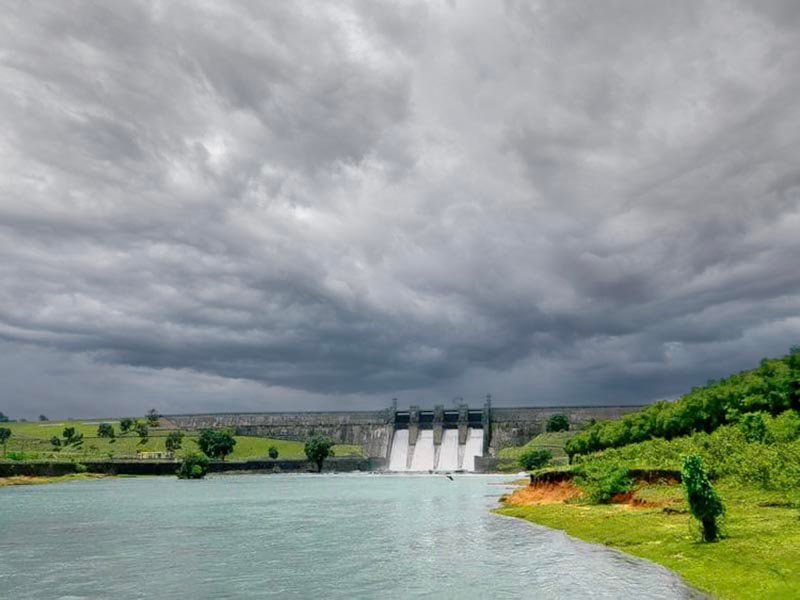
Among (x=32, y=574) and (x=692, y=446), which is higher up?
(x=692, y=446)

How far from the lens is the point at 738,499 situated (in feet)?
159

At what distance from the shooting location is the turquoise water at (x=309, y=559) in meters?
31.6

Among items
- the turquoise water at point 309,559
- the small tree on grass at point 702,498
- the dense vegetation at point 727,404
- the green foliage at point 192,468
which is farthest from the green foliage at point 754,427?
the green foliage at point 192,468

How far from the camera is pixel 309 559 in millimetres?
42469

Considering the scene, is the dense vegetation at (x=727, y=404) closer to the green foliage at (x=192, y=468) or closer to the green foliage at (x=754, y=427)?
the green foliage at (x=754, y=427)

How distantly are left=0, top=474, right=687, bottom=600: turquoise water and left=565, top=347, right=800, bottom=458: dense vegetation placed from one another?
45.9 metres

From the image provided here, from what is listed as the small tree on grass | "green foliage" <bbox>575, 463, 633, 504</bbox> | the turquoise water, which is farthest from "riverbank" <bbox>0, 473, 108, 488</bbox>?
the small tree on grass

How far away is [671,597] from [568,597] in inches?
157

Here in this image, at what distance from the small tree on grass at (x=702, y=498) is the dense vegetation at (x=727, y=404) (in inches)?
2215

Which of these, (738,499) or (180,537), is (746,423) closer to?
(738,499)

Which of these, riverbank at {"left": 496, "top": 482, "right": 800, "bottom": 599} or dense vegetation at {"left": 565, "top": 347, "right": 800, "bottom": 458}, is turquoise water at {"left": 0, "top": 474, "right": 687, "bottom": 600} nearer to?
riverbank at {"left": 496, "top": 482, "right": 800, "bottom": 599}

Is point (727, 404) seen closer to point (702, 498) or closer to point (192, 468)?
point (702, 498)

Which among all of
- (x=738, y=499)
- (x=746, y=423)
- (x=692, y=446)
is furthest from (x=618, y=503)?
(x=746, y=423)

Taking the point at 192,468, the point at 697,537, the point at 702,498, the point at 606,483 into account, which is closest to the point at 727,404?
the point at 606,483
